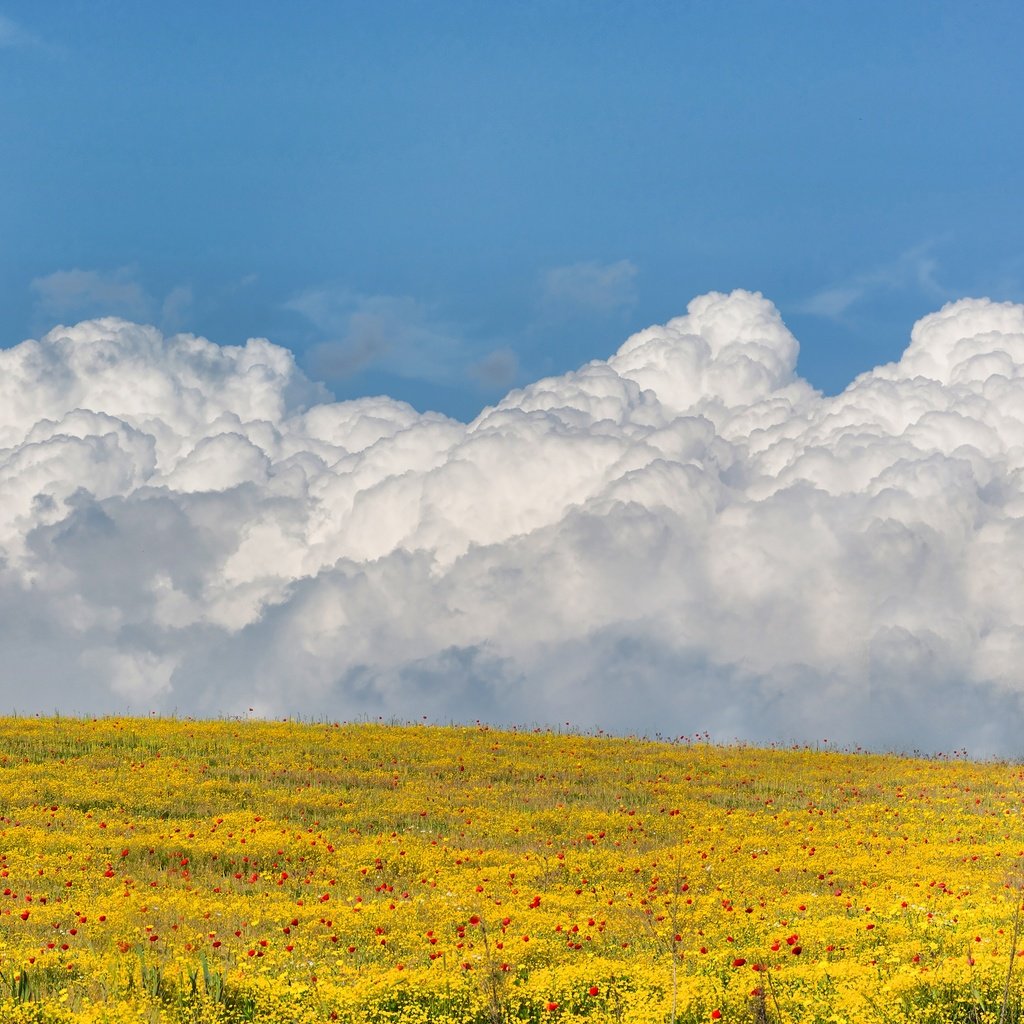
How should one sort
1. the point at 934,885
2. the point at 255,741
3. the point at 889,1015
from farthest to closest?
the point at 255,741 < the point at 934,885 < the point at 889,1015

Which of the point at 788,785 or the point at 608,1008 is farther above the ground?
the point at 788,785

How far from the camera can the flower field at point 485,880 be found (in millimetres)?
13102

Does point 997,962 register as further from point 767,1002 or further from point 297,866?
point 297,866

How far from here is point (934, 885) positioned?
2097cm

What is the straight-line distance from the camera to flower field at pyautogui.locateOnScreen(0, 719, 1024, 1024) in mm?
13102

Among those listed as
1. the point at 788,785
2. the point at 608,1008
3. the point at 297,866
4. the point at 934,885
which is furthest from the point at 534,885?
the point at 788,785

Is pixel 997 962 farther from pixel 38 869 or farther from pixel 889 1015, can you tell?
pixel 38 869

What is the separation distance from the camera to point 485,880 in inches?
860

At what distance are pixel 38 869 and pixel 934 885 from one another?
53.1 ft

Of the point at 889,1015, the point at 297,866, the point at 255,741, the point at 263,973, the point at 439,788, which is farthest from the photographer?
the point at 255,741

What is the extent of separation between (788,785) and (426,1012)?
2474 centimetres

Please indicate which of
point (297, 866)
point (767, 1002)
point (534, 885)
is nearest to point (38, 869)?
point (297, 866)

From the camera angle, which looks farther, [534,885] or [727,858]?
[727,858]

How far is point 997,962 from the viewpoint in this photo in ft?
43.2
